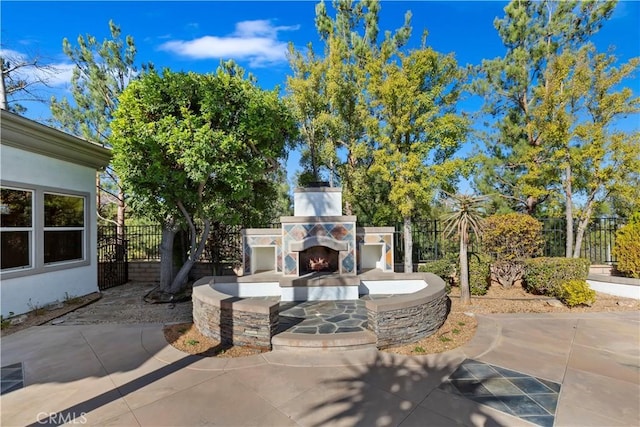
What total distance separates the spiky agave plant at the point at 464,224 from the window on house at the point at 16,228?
35.7 feet

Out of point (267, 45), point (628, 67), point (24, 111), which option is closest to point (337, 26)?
point (267, 45)

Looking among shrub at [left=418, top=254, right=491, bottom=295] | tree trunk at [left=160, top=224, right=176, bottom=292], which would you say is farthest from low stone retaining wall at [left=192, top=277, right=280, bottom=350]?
shrub at [left=418, top=254, right=491, bottom=295]

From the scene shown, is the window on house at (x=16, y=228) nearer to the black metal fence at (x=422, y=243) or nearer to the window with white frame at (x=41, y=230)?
the window with white frame at (x=41, y=230)

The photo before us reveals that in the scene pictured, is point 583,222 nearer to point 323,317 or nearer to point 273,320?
point 323,317

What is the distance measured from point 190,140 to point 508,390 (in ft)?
25.2

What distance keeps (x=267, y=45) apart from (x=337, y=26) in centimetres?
456

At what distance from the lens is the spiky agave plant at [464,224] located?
7414mm

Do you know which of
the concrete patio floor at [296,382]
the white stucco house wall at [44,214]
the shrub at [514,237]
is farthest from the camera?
the shrub at [514,237]

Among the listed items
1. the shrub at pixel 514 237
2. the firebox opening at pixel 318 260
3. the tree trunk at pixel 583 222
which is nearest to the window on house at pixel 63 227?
the firebox opening at pixel 318 260

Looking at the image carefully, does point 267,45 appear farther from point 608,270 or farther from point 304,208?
point 608,270

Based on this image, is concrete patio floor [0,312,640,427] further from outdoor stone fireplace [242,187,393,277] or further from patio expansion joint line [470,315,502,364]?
outdoor stone fireplace [242,187,393,277]

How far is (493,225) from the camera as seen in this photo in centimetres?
904

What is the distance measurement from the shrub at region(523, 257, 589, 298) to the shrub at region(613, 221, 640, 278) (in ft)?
3.61

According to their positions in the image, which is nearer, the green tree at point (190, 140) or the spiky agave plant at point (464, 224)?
the green tree at point (190, 140)
